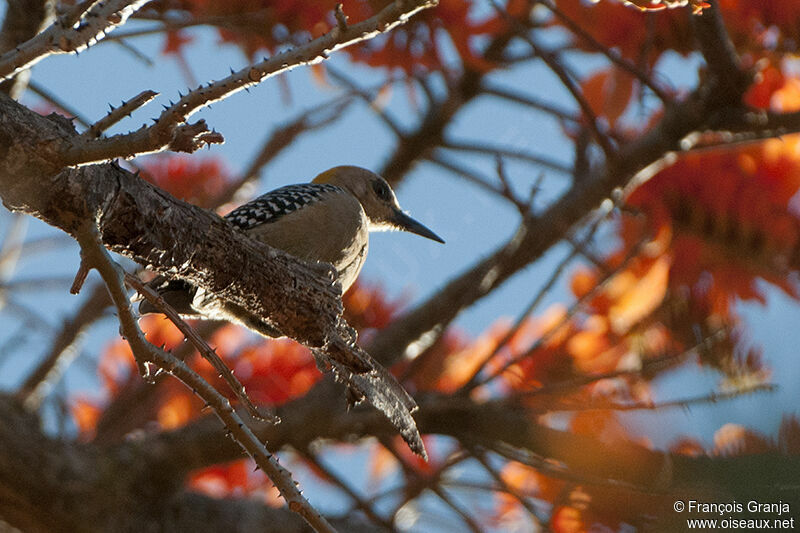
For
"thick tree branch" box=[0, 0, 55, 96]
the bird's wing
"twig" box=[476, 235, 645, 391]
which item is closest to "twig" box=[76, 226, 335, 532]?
"thick tree branch" box=[0, 0, 55, 96]

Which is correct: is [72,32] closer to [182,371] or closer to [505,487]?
[182,371]

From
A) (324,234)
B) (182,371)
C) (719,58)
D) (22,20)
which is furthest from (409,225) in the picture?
(182,371)

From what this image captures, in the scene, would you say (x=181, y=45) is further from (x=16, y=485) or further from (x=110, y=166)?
(x=110, y=166)

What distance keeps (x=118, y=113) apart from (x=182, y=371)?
0.57m

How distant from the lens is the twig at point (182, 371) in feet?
6.45

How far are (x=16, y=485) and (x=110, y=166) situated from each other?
8.68 ft

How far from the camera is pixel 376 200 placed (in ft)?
16.6

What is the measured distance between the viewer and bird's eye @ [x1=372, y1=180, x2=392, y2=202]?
16.7 ft

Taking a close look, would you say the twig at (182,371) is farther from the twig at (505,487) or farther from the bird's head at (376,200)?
the bird's head at (376,200)

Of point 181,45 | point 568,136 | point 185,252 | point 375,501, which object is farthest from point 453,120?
point 185,252

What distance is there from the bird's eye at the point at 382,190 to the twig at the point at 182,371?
10.3ft

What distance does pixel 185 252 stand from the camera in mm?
2400

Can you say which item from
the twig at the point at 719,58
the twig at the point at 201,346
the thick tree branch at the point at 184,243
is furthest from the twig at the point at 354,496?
the twig at the point at 719,58

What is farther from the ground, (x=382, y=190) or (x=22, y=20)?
(x=22, y=20)
